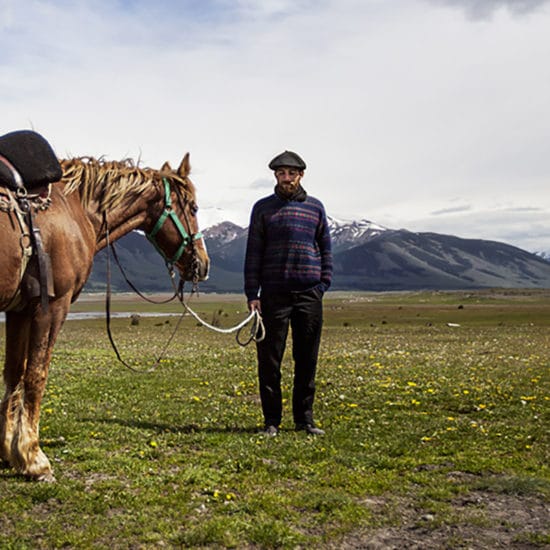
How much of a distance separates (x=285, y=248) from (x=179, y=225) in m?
1.82

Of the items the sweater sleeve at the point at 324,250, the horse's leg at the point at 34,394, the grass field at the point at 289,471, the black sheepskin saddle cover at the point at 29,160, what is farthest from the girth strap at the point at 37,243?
the sweater sleeve at the point at 324,250

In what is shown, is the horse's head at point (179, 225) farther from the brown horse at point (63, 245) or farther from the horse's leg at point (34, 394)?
the horse's leg at point (34, 394)

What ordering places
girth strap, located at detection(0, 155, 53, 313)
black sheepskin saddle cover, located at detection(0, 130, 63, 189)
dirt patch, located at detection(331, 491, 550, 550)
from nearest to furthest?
dirt patch, located at detection(331, 491, 550, 550), girth strap, located at detection(0, 155, 53, 313), black sheepskin saddle cover, located at detection(0, 130, 63, 189)

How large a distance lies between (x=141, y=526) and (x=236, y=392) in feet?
26.9

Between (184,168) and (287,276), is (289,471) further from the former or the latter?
(184,168)

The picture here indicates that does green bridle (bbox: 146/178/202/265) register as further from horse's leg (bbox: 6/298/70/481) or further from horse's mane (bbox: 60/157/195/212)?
horse's leg (bbox: 6/298/70/481)

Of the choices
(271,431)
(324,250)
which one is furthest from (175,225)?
(271,431)

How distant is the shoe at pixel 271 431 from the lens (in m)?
9.77

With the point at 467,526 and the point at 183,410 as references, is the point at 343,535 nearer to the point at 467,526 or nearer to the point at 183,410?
the point at 467,526

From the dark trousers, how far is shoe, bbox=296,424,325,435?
69 millimetres

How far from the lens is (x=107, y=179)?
336 inches

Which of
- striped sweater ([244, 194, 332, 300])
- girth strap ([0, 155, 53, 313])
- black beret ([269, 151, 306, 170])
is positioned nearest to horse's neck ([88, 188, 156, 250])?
girth strap ([0, 155, 53, 313])

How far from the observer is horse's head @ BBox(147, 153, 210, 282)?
353 inches

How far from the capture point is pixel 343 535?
234 inches
